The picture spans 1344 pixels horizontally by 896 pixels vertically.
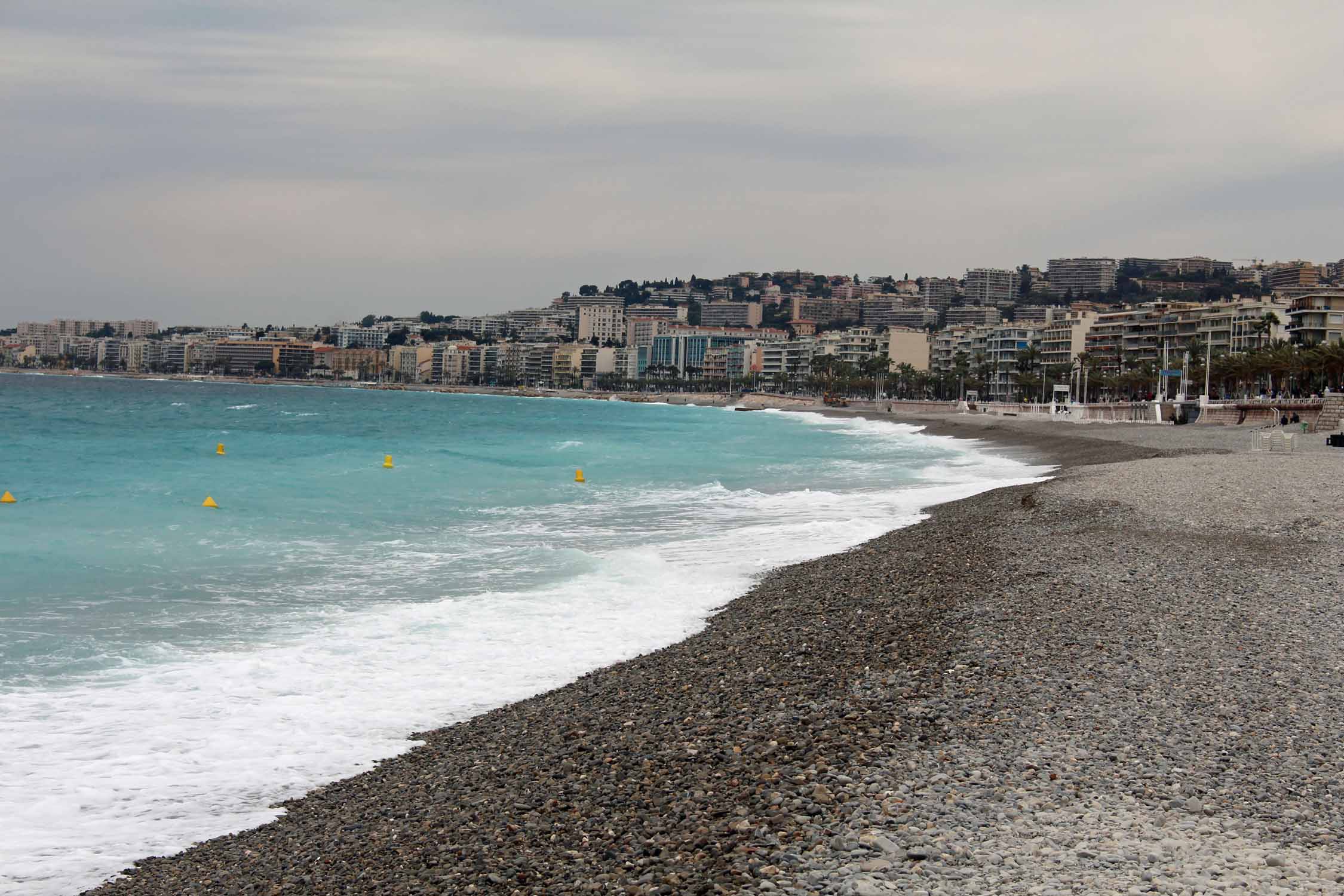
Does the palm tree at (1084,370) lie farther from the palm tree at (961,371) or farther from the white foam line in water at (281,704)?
the white foam line in water at (281,704)

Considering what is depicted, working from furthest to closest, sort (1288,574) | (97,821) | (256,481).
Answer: (256,481)
(1288,574)
(97,821)

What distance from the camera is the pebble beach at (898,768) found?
15.4 ft

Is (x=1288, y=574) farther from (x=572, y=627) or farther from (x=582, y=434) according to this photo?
(x=582, y=434)

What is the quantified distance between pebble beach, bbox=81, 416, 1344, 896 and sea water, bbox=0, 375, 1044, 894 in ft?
2.46

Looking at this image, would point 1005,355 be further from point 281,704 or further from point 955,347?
point 281,704

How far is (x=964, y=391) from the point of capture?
15562cm

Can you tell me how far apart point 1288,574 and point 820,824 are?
8.19 metres

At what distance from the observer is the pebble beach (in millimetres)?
4699

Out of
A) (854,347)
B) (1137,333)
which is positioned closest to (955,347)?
(854,347)

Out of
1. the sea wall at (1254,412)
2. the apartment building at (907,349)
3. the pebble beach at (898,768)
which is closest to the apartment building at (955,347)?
the apartment building at (907,349)

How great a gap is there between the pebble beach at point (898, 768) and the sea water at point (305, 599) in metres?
0.75


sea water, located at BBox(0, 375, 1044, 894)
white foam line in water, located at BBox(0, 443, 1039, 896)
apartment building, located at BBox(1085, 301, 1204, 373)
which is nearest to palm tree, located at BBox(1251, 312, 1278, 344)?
apartment building, located at BBox(1085, 301, 1204, 373)

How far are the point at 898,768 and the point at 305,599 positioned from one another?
9213 mm

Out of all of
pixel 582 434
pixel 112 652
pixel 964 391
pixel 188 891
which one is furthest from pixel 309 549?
pixel 964 391
